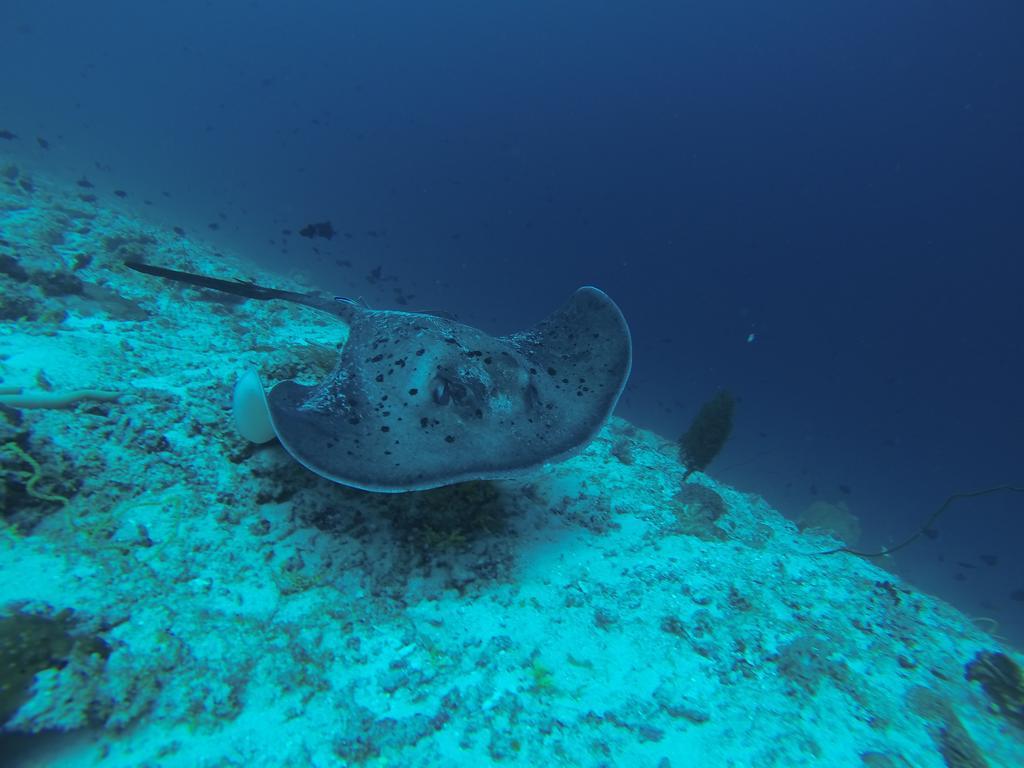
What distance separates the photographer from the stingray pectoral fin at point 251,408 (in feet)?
10.6

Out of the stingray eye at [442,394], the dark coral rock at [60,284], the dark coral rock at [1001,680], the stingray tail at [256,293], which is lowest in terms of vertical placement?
the dark coral rock at [60,284]

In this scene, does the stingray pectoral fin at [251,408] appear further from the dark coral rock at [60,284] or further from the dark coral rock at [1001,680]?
the dark coral rock at [1001,680]

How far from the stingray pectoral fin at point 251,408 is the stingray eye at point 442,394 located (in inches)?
46.1

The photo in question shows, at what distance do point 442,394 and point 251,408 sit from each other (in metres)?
1.42

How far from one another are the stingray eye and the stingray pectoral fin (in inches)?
46.1

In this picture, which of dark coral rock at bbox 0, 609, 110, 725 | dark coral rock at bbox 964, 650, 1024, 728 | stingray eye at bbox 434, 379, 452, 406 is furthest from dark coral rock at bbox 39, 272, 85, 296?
dark coral rock at bbox 964, 650, 1024, 728

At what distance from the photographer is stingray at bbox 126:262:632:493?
9.46 feet

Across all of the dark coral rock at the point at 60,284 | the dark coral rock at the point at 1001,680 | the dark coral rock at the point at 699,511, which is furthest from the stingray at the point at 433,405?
the dark coral rock at the point at 60,284

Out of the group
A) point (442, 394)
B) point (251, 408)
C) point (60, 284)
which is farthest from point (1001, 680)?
point (60, 284)

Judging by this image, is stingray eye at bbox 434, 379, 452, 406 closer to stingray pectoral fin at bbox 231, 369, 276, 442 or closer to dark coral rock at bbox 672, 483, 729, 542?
stingray pectoral fin at bbox 231, 369, 276, 442

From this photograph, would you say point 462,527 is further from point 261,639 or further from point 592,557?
point 261,639

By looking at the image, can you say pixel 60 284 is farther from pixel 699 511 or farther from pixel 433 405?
pixel 699 511

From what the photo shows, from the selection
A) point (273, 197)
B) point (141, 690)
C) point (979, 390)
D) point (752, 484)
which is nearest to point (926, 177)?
point (979, 390)

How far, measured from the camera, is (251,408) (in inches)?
131
